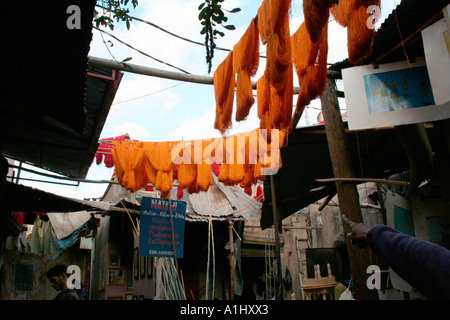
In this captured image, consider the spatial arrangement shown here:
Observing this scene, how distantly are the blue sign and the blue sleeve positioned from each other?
20.0ft

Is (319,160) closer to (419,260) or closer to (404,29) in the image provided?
(404,29)

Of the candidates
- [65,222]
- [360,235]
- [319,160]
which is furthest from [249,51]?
[65,222]

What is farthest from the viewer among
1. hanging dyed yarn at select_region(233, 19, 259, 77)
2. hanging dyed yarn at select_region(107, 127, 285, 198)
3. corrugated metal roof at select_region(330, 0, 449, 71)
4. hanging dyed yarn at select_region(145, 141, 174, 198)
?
hanging dyed yarn at select_region(145, 141, 174, 198)

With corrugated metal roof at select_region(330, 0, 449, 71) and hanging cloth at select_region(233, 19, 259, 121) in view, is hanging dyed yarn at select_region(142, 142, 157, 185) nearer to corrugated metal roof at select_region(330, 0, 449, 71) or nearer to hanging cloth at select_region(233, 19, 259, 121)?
hanging cloth at select_region(233, 19, 259, 121)

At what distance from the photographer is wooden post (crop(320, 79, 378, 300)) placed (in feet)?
11.2

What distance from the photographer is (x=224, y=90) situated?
4375 millimetres

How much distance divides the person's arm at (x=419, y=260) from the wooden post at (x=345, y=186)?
1.93 m

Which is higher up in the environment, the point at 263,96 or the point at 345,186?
the point at 263,96

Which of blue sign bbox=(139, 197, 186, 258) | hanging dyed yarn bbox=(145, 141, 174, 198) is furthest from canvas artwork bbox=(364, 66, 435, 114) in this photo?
hanging dyed yarn bbox=(145, 141, 174, 198)

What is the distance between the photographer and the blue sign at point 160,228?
23.0 feet

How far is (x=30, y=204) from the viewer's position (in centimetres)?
701

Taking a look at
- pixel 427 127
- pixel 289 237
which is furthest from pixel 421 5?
pixel 289 237

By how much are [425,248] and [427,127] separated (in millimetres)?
3978
